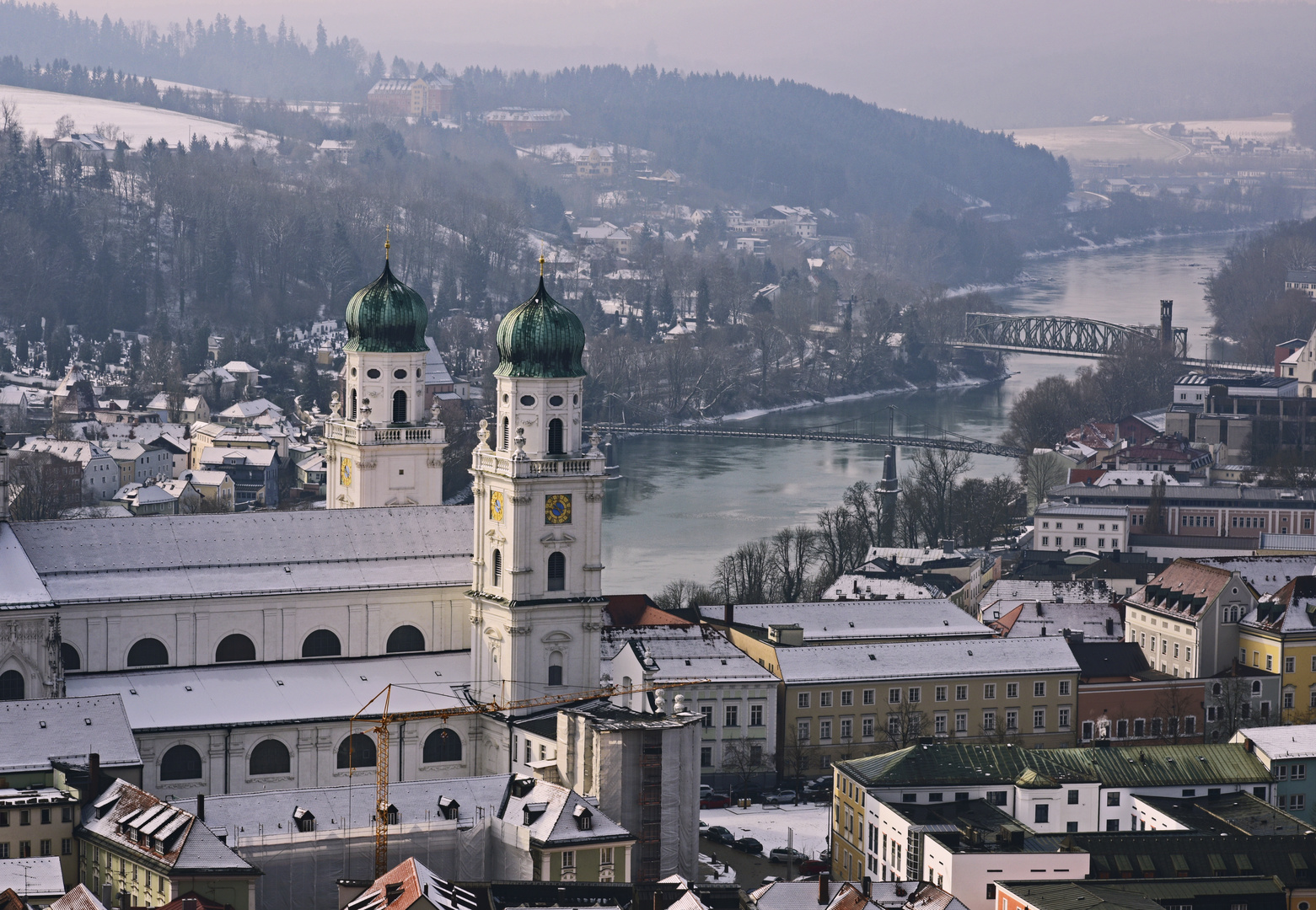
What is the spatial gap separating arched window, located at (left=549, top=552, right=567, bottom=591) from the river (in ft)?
73.3

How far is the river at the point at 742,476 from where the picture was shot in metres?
72.1

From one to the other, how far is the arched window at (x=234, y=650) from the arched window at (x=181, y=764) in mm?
2249

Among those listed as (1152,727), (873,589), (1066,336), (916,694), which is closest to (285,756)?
(916,694)

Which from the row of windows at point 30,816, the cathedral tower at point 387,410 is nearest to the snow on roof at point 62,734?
the row of windows at point 30,816

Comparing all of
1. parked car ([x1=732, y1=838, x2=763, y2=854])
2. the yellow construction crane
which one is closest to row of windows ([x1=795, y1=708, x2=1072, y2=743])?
the yellow construction crane

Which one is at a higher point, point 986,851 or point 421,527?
point 421,527

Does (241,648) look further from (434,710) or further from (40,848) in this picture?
(40,848)

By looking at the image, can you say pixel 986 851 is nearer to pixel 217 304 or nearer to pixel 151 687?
pixel 151 687

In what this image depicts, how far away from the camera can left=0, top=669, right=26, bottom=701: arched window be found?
3981 centimetres

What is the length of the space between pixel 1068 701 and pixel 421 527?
1303 centimetres

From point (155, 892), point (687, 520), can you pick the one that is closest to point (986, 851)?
point (155, 892)

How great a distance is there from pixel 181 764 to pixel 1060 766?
43.3 feet

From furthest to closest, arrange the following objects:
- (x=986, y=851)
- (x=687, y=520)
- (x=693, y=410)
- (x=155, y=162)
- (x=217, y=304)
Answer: (x=155, y=162), (x=217, y=304), (x=693, y=410), (x=687, y=520), (x=986, y=851)

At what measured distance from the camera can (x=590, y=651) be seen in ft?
140
